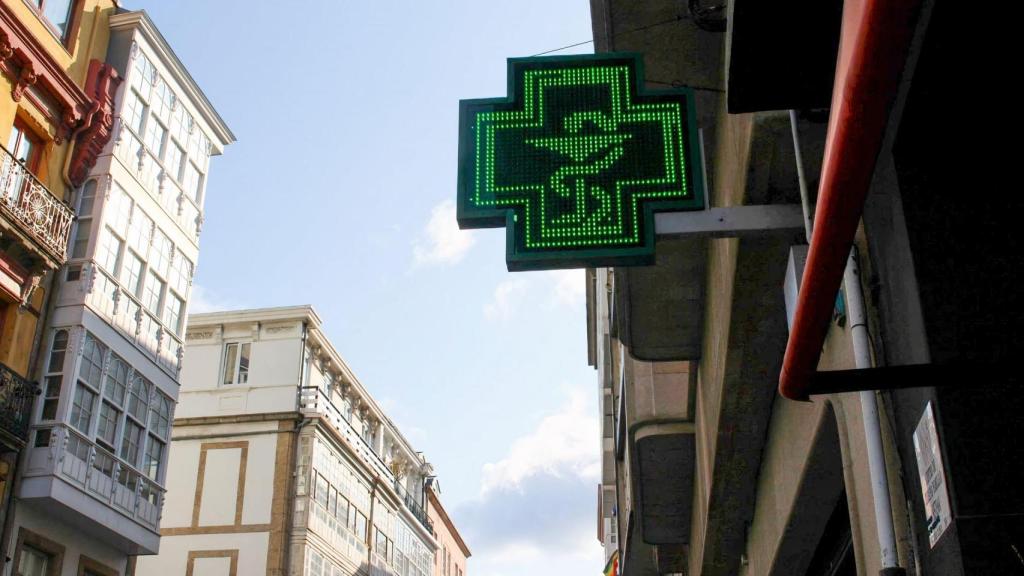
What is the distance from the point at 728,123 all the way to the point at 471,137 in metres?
1.66

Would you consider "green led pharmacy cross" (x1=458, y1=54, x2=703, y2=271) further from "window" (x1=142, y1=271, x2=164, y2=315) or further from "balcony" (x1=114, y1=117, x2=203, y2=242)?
"window" (x1=142, y1=271, x2=164, y2=315)

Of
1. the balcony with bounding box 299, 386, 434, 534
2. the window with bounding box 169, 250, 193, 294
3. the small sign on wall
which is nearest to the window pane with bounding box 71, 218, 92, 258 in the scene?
the window with bounding box 169, 250, 193, 294

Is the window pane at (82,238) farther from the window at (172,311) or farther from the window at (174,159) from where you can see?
the window at (174,159)

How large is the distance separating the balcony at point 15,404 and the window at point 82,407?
916mm

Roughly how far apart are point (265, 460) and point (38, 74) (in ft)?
66.1

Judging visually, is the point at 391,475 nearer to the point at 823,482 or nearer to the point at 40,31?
the point at 40,31

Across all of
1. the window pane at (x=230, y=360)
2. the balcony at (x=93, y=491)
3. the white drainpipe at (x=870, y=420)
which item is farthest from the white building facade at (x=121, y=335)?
the white drainpipe at (x=870, y=420)

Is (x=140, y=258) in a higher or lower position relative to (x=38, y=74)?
lower

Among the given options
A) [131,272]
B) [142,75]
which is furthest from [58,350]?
[142,75]

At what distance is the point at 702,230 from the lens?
4.63 m

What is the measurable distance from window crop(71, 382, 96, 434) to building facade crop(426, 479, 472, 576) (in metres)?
39.1

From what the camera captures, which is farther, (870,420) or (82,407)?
(82,407)

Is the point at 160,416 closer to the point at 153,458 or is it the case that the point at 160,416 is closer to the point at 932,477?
the point at 153,458

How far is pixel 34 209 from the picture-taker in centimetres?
2052
